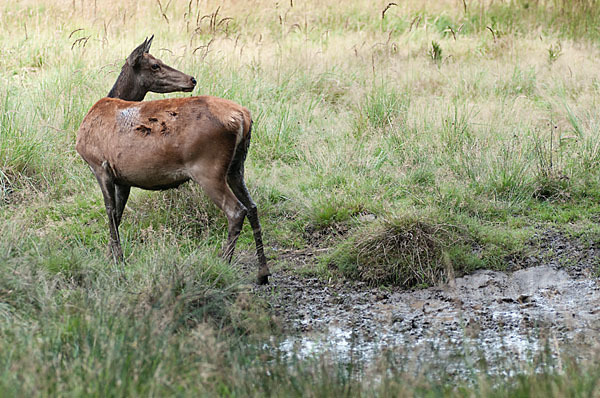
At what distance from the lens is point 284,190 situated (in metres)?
7.68

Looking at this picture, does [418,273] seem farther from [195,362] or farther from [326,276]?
[195,362]

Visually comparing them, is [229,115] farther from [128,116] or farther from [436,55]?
[436,55]

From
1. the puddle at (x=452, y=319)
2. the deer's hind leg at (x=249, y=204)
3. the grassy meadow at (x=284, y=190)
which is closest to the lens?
the grassy meadow at (x=284, y=190)

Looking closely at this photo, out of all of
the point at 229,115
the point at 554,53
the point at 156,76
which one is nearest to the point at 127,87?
the point at 156,76

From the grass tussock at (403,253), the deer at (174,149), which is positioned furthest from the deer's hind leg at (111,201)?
the grass tussock at (403,253)

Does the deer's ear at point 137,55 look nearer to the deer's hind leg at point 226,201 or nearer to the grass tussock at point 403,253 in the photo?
the deer's hind leg at point 226,201

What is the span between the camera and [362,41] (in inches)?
521

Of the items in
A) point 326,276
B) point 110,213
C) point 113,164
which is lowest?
point 326,276

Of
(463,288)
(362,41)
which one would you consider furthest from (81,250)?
(362,41)

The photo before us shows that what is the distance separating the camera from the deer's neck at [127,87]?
6465 mm

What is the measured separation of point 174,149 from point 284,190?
2.18 metres

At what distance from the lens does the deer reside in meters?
5.62

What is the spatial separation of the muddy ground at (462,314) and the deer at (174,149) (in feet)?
2.16

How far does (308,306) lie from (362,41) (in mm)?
8322
